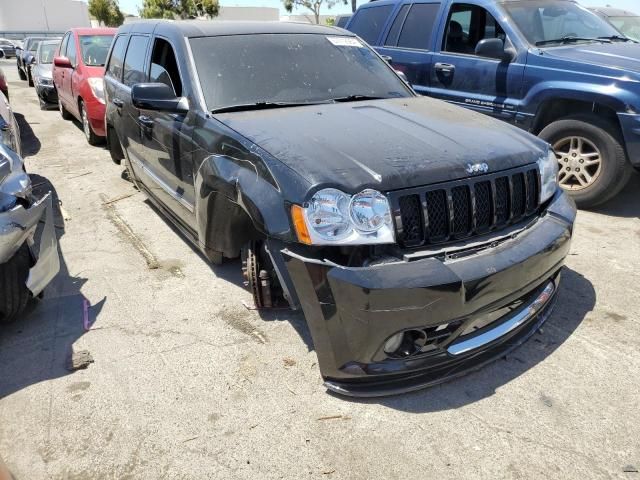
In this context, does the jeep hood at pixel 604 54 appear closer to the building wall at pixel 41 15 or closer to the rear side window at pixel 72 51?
the rear side window at pixel 72 51

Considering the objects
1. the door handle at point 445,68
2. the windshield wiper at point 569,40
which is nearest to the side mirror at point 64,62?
the door handle at point 445,68

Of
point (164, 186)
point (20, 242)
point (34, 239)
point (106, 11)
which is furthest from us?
point (106, 11)

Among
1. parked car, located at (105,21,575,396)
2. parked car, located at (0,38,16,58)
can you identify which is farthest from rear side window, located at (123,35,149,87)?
parked car, located at (0,38,16,58)

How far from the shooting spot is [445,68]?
19.9 feet

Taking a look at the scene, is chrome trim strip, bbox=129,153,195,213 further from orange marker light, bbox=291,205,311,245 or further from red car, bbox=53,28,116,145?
red car, bbox=53,28,116,145

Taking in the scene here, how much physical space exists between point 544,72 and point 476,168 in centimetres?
313

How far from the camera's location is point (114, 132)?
19.1 ft

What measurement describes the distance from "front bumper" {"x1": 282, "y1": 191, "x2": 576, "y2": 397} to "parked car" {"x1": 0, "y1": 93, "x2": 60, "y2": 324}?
1625 millimetres

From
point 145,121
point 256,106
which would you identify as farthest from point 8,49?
point 256,106

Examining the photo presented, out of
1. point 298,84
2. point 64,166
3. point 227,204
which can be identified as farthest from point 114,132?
point 227,204

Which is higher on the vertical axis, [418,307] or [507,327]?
[418,307]

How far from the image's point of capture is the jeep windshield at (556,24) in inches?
218

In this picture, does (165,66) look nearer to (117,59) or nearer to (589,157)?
(117,59)

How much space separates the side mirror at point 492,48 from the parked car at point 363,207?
199cm
